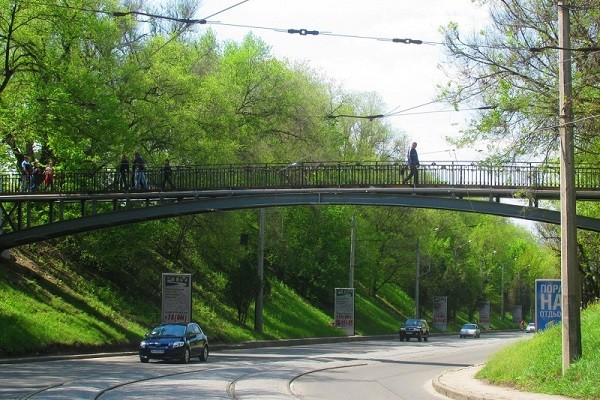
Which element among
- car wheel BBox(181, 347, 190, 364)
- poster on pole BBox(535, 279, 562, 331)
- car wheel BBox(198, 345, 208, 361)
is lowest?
car wheel BBox(198, 345, 208, 361)

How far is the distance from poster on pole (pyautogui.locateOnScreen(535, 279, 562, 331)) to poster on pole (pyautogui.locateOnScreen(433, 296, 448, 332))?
60.1 meters

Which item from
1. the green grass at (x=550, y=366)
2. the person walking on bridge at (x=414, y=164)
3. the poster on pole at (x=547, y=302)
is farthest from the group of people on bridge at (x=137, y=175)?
the poster on pole at (x=547, y=302)

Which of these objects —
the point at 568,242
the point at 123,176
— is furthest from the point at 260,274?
the point at 568,242

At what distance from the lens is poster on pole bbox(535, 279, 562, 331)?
24812 mm

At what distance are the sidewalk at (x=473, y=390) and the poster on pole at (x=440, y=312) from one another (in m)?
57.9

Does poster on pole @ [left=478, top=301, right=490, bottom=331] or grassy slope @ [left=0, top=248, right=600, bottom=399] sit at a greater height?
grassy slope @ [left=0, top=248, right=600, bottom=399]

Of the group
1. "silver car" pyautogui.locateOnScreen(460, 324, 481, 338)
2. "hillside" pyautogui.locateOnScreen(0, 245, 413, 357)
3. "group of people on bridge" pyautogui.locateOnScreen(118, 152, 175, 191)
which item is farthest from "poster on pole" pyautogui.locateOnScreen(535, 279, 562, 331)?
"silver car" pyautogui.locateOnScreen(460, 324, 481, 338)

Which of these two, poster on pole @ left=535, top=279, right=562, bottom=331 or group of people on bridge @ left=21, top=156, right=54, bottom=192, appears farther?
group of people on bridge @ left=21, top=156, right=54, bottom=192

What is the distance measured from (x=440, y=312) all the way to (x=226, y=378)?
208 feet

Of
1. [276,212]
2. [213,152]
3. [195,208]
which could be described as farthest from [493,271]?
[195,208]

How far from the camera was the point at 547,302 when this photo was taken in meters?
25.1

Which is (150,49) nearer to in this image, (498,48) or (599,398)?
(498,48)

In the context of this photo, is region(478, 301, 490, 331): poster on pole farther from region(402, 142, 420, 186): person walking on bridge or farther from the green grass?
the green grass

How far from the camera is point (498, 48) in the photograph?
20531 millimetres
